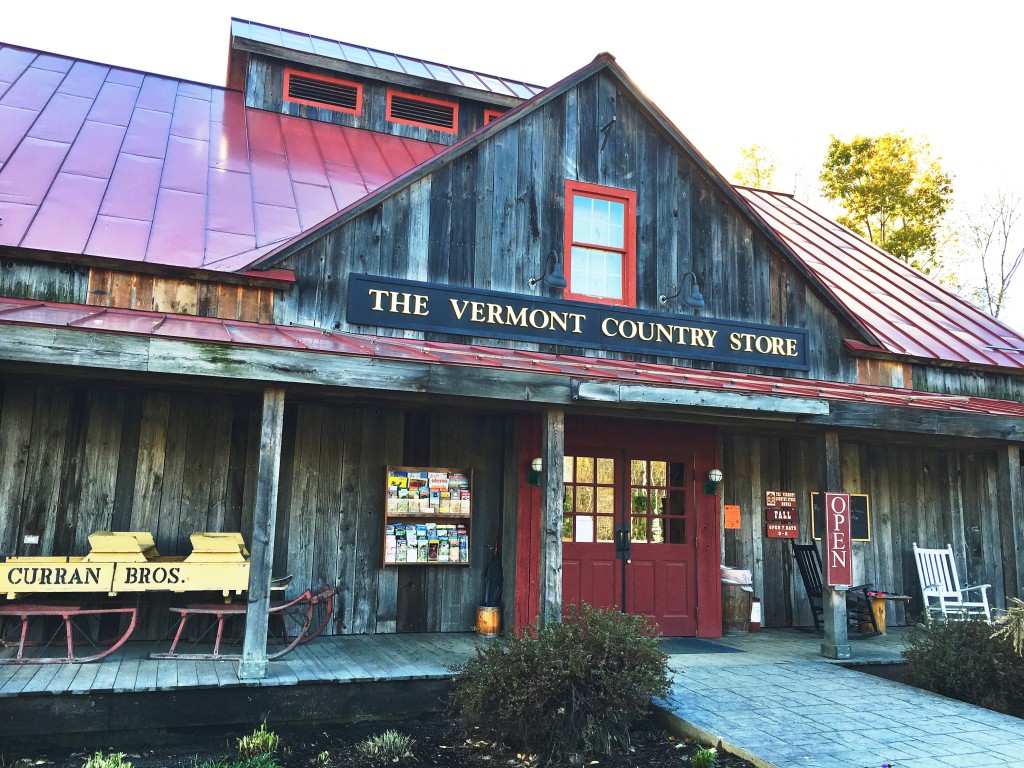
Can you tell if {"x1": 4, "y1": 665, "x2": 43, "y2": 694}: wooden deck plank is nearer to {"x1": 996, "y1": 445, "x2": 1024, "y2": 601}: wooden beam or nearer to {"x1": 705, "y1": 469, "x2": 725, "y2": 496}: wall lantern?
{"x1": 705, "y1": 469, "x2": 725, "y2": 496}: wall lantern

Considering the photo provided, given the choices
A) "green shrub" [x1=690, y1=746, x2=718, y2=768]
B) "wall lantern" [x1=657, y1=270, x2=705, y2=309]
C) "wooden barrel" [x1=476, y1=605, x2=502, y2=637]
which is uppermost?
"wall lantern" [x1=657, y1=270, x2=705, y2=309]

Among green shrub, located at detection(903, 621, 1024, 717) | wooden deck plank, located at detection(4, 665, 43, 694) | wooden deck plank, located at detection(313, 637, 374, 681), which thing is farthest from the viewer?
green shrub, located at detection(903, 621, 1024, 717)

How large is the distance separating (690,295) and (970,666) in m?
4.80

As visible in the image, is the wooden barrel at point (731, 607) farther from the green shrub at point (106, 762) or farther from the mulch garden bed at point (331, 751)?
the green shrub at point (106, 762)

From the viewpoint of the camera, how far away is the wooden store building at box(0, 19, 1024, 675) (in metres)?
7.84

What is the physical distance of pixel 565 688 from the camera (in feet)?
20.0

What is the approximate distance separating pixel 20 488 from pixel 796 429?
8153 mm

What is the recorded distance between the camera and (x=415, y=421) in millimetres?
9586

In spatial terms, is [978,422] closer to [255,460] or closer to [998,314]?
[255,460]

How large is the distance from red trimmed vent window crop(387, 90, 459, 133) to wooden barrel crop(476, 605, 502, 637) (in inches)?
299

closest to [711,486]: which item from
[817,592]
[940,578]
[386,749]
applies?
[817,592]

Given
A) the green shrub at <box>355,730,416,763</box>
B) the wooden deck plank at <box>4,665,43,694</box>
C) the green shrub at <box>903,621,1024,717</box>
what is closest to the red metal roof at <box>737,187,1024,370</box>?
the green shrub at <box>903,621,1024,717</box>

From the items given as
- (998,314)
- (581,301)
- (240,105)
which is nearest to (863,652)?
(581,301)

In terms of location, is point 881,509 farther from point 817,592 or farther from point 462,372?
point 462,372
